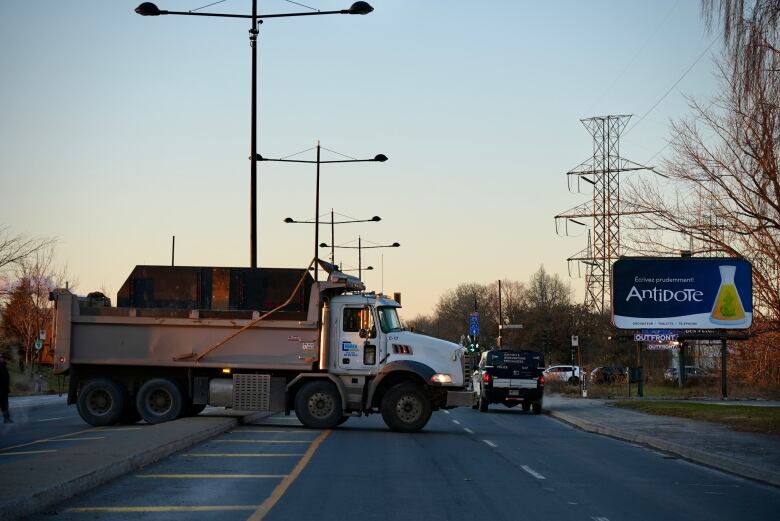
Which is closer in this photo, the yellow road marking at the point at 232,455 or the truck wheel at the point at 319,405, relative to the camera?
the yellow road marking at the point at 232,455

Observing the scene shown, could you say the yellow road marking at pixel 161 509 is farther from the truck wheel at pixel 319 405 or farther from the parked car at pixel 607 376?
the parked car at pixel 607 376

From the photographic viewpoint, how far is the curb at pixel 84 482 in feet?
33.8

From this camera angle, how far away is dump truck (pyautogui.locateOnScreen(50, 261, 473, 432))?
24.3 m

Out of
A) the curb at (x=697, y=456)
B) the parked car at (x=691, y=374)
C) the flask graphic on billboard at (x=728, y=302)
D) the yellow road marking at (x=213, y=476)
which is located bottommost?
the curb at (x=697, y=456)

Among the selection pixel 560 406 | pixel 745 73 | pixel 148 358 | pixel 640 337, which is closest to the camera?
pixel 745 73

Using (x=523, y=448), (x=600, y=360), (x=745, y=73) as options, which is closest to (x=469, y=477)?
(x=523, y=448)

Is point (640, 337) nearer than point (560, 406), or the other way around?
point (560, 406)

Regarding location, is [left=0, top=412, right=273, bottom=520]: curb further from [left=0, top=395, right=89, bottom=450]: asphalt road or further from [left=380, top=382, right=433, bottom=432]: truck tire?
[left=380, top=382, right=433, bottom=432]: truck tire

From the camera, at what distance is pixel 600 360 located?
79.4m

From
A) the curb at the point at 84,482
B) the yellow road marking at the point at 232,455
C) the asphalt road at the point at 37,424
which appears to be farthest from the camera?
the asphalt road at the point at 37,424

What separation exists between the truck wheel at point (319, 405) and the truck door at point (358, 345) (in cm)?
69

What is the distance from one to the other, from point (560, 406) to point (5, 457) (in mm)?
26288

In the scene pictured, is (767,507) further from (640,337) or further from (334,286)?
(640,337)

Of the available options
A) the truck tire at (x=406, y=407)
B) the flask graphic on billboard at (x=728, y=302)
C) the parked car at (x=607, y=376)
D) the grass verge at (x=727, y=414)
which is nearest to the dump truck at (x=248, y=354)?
the truck tire at (x=406, y=407)
